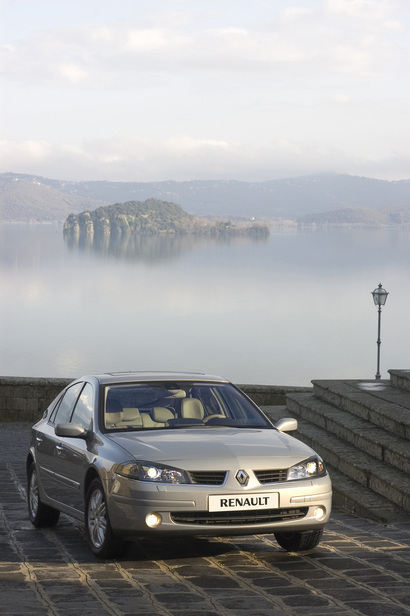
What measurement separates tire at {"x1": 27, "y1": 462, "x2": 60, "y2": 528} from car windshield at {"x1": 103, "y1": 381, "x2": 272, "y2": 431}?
1.45 meters

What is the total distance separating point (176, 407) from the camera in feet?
25.6

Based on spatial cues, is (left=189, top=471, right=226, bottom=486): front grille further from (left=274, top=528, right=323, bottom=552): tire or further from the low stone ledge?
the low stone ledge

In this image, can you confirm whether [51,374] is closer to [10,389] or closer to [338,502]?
[10,389]

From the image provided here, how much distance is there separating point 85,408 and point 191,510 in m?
1.72

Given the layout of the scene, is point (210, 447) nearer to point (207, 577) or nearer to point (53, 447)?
point (207, 577)

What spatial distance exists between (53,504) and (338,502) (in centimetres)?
374

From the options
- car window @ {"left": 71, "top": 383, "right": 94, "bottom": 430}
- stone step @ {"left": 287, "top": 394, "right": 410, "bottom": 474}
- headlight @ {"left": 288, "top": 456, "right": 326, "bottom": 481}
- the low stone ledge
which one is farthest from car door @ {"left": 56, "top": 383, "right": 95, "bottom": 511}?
the low stone ledge

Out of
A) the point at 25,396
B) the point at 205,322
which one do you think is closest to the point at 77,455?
the point at 25,396

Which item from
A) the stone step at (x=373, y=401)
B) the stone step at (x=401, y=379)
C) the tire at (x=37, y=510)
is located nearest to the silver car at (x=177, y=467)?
the tire at (x=37, y=510)

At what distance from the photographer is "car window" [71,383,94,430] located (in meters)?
7.77

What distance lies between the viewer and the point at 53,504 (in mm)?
8195

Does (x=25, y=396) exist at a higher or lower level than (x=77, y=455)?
lower

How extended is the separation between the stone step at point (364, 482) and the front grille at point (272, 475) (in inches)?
114

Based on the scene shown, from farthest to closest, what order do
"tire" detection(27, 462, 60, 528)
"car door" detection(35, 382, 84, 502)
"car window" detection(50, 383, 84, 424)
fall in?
"tire" detection(27, 462, 60, 528) → "car window" detection(50, 383, 84, 424) → "car door" detection(35, 382, 84, 502)
